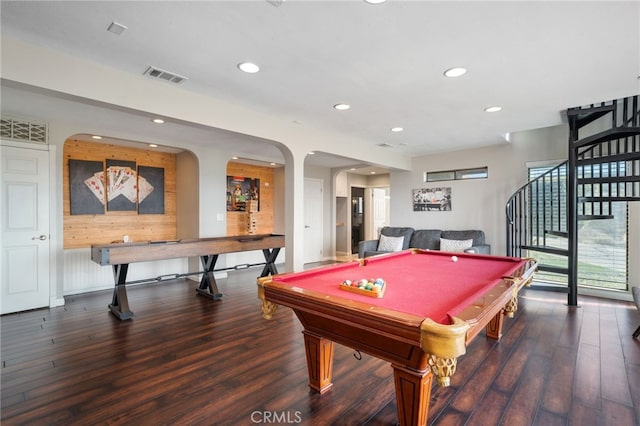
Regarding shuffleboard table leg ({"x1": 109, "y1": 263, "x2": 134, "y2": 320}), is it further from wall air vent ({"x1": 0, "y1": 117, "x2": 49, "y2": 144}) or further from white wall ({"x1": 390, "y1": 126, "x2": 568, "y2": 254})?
white wall ({"x1": 390, "y1": 126, "x2": 568, "y2": 254})

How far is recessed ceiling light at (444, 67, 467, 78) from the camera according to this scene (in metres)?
2.68

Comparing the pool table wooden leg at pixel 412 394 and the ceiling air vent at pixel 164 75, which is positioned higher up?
the ceiling air vent at pixel 164 75

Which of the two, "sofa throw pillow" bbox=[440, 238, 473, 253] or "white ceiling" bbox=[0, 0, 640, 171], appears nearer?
"white ceiling" bbox=[0, 0, 640, 171]

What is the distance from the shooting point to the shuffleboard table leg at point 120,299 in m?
3.62

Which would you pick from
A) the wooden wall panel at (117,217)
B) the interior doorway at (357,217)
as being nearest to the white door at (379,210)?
the interior doorway at (357,217)

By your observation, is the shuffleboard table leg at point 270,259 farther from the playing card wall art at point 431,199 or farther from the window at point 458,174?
the window at point 458,174

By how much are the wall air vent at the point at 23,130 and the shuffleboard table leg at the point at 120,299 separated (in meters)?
1.93

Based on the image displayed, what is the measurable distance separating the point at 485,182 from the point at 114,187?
6560 mm

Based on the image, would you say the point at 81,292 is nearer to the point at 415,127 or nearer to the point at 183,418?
the point at 183,418

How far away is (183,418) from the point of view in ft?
6.06

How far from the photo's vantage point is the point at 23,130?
12.7ft

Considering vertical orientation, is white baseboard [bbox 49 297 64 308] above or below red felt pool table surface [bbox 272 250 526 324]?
below

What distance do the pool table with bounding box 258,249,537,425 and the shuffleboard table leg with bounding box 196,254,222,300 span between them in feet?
8.64

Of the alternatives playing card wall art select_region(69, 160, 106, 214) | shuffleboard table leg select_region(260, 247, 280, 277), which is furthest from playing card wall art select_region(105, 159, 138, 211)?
shuffleboard table leg select_region(260, 247, 280, 277)
